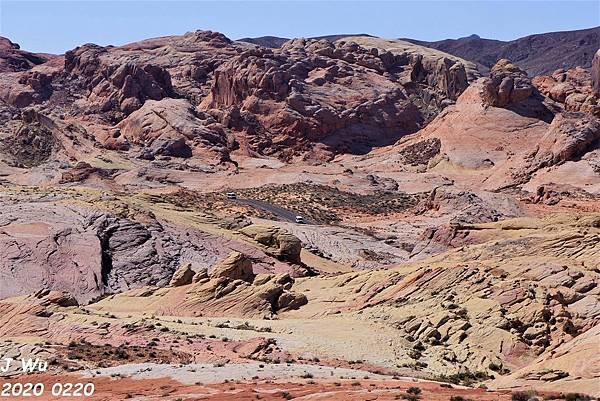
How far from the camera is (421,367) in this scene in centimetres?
2677

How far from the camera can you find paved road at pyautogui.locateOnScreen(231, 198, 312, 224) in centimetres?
7008

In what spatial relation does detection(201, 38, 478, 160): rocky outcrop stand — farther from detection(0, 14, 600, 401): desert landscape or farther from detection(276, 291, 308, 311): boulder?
detection(276, 291, 308, 311): boulder

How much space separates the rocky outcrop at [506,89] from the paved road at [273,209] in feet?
118

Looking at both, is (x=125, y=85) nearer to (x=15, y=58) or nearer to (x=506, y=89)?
(x=506, y=89)

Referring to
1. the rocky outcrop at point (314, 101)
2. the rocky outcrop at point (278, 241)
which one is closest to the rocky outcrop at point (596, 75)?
the rocky outcrop at point (314, 101)

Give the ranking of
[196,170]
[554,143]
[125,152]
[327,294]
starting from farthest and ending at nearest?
1. [125,152]
2. [196,170]
3. [554,143]
4. [327,294]

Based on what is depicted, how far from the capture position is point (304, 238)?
59.5m

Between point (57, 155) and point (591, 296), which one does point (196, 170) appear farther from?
point (591, 296)

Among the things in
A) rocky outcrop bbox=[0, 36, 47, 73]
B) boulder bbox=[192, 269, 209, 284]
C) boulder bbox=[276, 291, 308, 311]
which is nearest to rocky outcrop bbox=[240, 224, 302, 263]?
boulder bbox=[192, 269, 209, 284]

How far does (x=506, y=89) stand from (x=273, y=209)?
128ft

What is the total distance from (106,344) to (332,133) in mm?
87029

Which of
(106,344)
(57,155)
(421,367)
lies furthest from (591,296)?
(57,155)

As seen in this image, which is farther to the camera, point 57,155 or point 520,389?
point 57,155

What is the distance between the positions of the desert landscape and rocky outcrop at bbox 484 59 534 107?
0.27 metres
